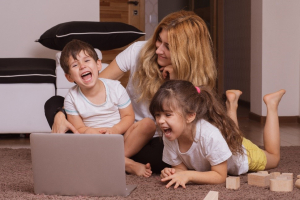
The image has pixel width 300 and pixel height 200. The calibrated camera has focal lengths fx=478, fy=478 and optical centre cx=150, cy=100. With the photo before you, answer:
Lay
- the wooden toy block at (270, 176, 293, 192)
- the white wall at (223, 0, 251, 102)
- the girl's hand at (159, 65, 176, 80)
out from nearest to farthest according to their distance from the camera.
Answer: the wooden toy block at (270, 176, 293, 192)
the girl's hand at (159, 65, 176, 80)
the white wall at (223, 0, 251, 102)

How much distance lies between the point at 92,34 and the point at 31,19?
836 mm

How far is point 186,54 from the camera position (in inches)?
74.0

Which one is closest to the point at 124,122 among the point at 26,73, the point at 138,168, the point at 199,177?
the point at 138,168

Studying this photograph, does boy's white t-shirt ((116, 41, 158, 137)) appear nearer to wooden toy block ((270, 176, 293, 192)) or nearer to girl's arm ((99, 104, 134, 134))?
girl's arm ((99, 104, 134, 134))

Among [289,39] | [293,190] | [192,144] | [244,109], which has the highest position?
[289,39]

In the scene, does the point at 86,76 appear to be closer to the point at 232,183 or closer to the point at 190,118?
the point at 190,118

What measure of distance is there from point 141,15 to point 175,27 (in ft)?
12.2

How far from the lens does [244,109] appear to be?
505 centimetres

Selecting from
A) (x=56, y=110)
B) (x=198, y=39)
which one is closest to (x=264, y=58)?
(x=198, y=39)

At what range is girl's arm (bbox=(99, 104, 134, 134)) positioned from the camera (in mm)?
1876

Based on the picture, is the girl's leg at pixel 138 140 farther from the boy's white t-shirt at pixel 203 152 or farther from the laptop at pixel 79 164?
the laptop at pixel 79 164

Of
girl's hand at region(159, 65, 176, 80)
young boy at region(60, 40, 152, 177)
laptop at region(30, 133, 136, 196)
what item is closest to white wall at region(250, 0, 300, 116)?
girl's hand at region(159, 65, 176, 80)

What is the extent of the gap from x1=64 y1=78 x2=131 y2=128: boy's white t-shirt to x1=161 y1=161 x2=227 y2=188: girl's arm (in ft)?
1.29

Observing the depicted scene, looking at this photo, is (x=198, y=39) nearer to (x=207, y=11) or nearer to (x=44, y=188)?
(x=44, y=188)
